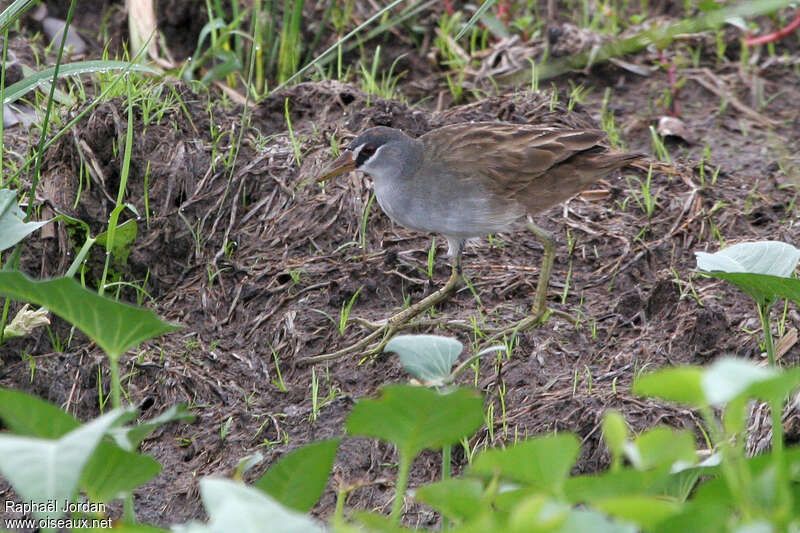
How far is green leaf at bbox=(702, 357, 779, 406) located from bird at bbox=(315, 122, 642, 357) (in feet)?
7.79

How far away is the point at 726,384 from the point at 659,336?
2.46 m

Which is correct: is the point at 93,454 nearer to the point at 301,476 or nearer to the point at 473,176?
the point at 301,476

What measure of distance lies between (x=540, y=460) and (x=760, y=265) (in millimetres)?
1175

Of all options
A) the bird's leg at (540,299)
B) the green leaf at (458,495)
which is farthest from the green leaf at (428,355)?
the bird's leg at (540,299)

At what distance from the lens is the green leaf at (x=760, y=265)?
2793 millimetres

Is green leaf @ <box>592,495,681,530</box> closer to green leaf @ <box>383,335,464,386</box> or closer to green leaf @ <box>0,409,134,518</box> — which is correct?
green leaf @ <box>383,335,464,386</box>

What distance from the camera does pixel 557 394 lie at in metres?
3.80

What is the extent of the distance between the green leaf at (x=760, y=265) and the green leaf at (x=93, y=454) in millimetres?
1548

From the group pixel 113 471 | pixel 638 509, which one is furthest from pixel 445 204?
pixel 638 509

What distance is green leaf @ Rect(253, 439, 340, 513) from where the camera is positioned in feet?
7.83

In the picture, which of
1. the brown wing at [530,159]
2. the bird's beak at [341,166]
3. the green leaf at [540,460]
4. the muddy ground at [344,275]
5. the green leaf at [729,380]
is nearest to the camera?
the green leaf at [729,380]

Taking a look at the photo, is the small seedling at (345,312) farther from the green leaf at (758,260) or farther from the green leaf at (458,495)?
the green leaf at (458,495)

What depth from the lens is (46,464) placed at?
6.03ft

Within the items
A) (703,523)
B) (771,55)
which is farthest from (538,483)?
(771,55)
